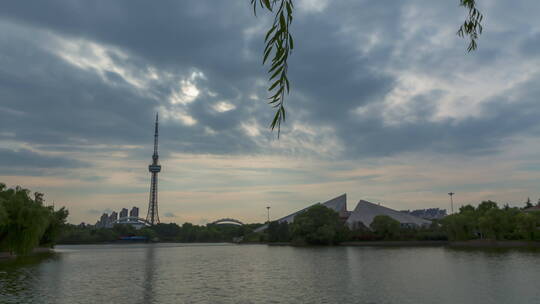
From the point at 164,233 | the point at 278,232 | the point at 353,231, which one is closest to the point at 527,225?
the point at 353,231

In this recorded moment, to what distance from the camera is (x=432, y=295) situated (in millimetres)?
17891

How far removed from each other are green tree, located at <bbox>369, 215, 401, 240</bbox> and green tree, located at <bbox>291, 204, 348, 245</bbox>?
6589 millimetres

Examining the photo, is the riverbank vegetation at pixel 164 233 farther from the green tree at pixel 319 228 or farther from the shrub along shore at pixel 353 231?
the green tree at pixel 319 228

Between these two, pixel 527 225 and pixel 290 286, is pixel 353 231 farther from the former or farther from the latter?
pixel 290 286

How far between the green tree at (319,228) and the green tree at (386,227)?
659 centimetres

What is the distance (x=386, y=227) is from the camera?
73.9m

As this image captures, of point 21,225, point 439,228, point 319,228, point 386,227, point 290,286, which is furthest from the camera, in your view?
point 439,228

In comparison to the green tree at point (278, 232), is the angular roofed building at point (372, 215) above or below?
above

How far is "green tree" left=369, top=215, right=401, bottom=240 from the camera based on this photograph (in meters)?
73.4

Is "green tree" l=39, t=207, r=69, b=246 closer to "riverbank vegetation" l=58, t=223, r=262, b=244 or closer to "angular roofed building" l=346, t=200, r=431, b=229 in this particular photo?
"angular roofed building" l=346, t=200, r=431, b=229

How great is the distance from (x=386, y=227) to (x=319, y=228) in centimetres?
1193

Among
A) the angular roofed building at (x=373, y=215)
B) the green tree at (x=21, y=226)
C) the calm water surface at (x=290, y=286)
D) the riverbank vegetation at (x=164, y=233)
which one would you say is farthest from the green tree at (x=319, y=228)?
the green tree at (x=21, y=226)

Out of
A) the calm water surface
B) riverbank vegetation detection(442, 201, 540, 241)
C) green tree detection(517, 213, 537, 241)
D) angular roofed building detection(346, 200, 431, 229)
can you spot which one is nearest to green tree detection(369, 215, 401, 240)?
riverbank vegetation detection(442, 201, 540, 241)

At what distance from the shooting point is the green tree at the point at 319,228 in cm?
7468
